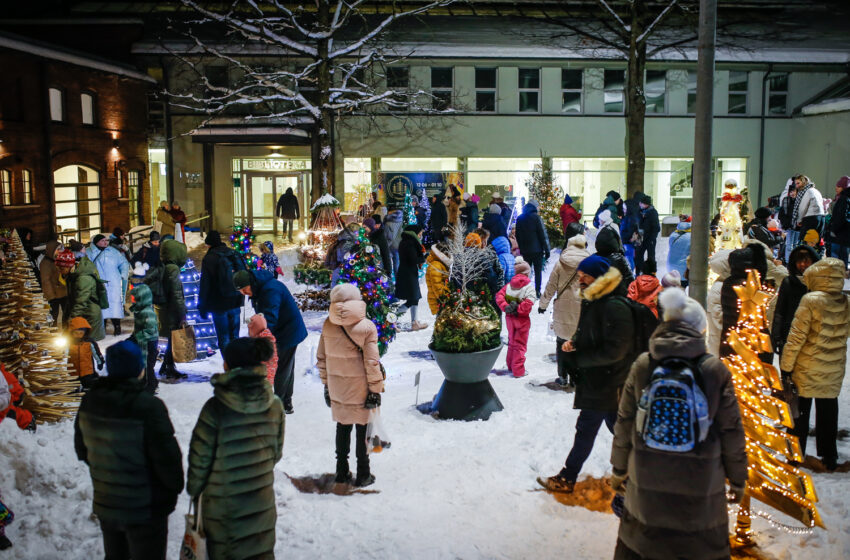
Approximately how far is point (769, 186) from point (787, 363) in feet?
89.1

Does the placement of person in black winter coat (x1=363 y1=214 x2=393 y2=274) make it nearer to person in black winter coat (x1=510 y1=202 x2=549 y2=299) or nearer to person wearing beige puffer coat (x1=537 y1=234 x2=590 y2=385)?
person in black winter coat (x1=510 y1=202 x2=549 y2=299)

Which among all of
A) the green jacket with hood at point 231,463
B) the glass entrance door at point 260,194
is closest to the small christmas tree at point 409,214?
the glass entrance door at point 260,194

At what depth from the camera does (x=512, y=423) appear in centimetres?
794

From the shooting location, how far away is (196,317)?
11.6 metres

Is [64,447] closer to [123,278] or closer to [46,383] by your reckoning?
[46,383]

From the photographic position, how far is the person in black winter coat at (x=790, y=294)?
7230 mm

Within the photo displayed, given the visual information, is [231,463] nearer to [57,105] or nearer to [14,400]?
[14,400]

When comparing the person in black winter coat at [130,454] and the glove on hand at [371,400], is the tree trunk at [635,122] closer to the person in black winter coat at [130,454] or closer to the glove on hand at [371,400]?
the glove on hand at [371,400]

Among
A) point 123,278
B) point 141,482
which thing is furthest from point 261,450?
point 123,278

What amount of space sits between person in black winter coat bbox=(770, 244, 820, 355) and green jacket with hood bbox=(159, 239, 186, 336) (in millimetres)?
7477

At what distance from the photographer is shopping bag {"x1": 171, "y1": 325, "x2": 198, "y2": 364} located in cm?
1103

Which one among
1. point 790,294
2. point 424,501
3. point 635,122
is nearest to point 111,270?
point 424,501

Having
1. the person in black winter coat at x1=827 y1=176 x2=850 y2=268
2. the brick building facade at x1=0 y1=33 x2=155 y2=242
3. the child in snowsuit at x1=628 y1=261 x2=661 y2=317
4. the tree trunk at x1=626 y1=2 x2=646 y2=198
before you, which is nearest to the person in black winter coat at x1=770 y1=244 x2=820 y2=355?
the child in snowsuit at x1=628 y1=261 x2=661 y2=317

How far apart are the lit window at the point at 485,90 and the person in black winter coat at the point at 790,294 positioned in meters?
23.7
